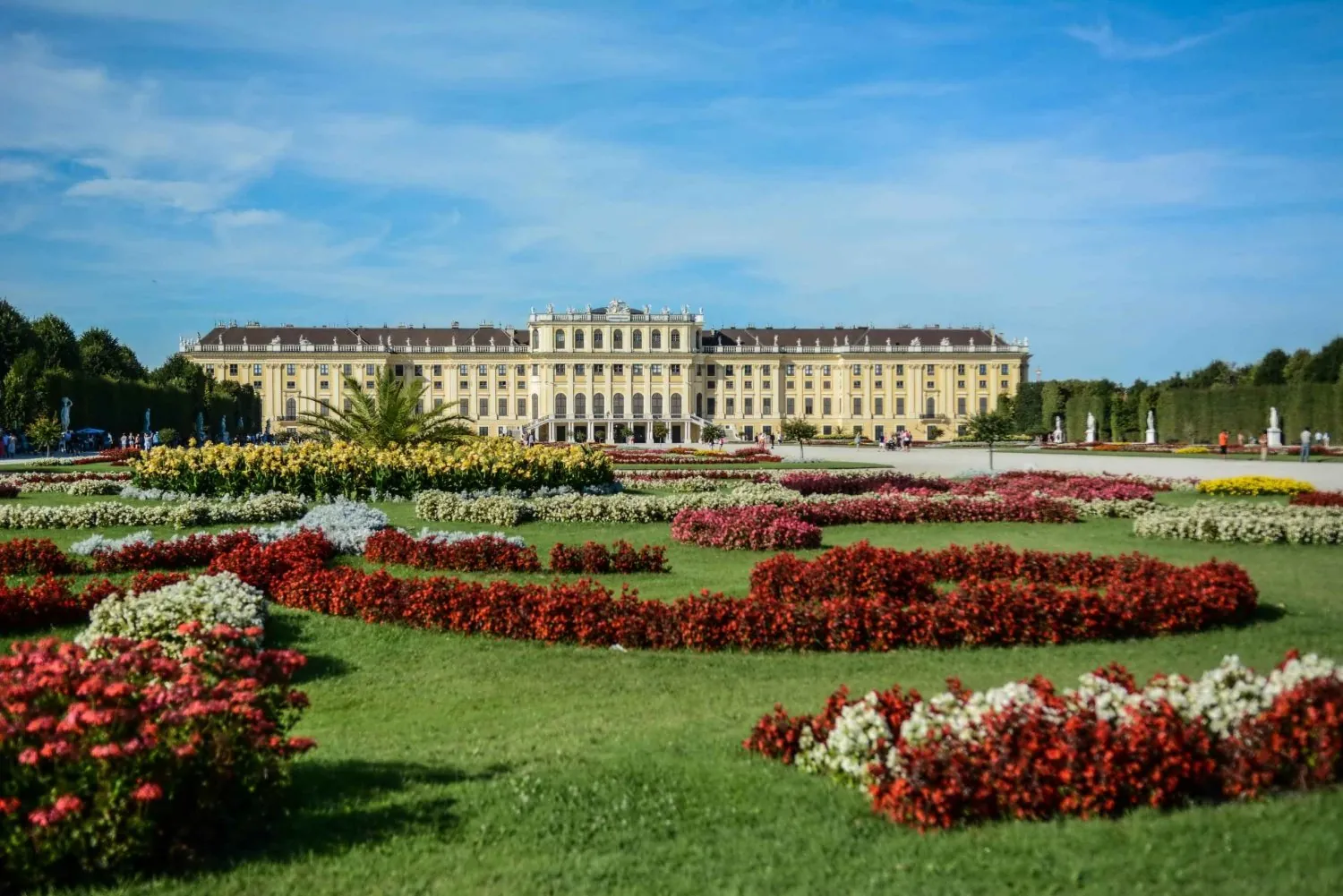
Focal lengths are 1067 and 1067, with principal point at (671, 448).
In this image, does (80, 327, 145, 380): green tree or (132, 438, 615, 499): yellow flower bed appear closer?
(132, 438, 615, 499): yellow flower bed

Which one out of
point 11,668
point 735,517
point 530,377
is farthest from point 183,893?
point 530,377

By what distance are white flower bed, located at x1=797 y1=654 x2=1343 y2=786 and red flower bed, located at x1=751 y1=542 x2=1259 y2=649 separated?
2.26 meters

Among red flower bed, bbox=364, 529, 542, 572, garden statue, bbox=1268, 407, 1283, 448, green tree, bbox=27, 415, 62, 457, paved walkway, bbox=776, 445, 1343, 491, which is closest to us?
red flower bed, bbox=364, 529, 542, 572

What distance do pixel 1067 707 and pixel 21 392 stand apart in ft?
131

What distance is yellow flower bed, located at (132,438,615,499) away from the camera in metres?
13.9

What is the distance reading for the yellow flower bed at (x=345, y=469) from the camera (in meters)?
13.9

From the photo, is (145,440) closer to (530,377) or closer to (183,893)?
(183,893)

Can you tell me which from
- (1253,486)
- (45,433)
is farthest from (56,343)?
(1253,486)

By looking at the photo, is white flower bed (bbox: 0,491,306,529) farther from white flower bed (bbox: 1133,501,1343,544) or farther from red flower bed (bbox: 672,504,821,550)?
white flower bed (bbox: 1133,501,1343,544)

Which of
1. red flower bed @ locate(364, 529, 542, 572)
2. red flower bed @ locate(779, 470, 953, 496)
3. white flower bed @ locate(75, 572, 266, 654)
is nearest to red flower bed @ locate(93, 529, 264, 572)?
red flower bed @ locate(364, 529, 542, 572)

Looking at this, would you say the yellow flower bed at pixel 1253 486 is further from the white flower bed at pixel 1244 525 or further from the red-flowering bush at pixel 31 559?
the red-flowering bush at pixel 31 559

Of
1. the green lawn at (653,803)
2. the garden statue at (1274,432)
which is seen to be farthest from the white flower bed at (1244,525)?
the garden statue at (1274,432)

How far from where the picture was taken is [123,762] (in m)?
3.05

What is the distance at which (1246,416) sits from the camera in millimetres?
37750
